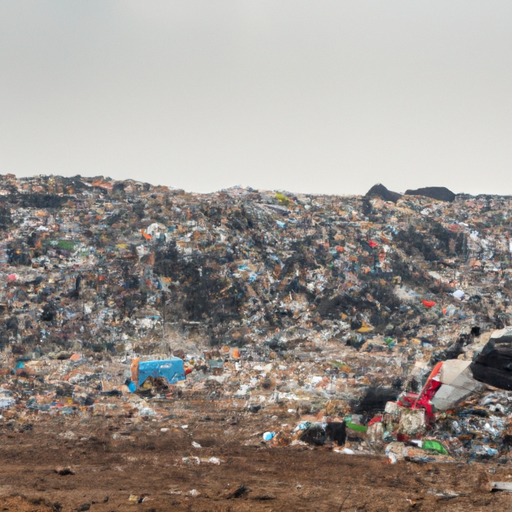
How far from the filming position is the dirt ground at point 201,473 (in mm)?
4078

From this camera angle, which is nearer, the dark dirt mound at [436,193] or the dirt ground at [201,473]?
the dirt ground at [201,473]

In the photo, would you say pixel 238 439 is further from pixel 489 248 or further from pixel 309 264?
pixel 489 248

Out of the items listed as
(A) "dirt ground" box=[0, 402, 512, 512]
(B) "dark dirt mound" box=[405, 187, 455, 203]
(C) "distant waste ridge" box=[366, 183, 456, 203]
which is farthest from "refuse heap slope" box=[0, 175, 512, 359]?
(A) "dirt ground" box=[0, 402, 512, 512]

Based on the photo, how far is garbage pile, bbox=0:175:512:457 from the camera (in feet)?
21.9

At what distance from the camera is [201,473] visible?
480 cm

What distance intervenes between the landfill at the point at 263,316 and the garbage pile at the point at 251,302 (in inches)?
1.3

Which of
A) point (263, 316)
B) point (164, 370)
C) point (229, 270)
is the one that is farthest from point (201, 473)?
point (229, 270)

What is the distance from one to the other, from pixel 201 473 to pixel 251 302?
4.79m

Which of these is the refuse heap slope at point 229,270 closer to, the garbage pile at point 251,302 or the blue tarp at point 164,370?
the garbage pile at point 251,302

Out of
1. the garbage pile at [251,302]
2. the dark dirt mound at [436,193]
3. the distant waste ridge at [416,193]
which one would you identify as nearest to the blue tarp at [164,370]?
the garbage pile at [251,302]

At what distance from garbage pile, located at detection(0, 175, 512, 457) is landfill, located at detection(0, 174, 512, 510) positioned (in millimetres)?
33

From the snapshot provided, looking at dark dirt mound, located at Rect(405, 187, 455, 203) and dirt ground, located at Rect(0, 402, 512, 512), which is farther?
dark dirt mound, located at Rect(405, 187, 455, 203)

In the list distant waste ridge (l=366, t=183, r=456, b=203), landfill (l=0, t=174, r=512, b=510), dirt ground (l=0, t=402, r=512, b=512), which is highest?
distant waste ridge (l=366, t=183, r=456, b=203)

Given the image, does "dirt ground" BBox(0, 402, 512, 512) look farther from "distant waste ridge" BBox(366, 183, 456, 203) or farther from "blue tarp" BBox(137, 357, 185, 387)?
"distant waste ridge" BBox(366, 183, 456, 203)
